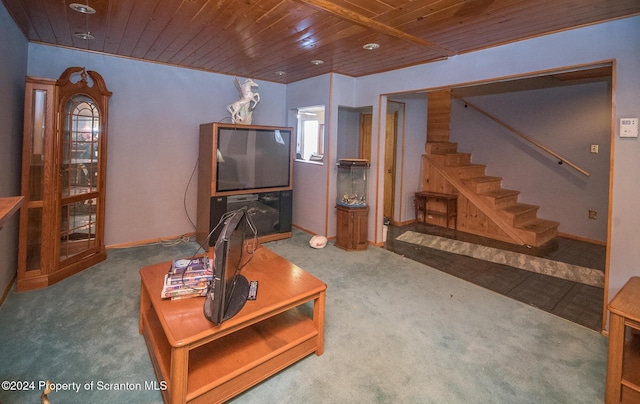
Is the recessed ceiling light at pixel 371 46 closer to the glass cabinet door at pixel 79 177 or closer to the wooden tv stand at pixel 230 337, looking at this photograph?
the wooden tv stand at pixel 230 337

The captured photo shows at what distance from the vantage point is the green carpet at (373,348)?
66.1 inches

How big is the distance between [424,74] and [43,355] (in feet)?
12.7

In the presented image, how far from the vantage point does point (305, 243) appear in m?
4.23

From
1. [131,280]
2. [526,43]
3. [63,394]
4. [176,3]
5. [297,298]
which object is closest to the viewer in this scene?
[63,394]

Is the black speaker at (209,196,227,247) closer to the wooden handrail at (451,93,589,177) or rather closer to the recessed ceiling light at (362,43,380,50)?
the recessed ceiling light at (362,43,380,50)

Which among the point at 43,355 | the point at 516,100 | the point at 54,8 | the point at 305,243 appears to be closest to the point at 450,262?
the point at 305,243

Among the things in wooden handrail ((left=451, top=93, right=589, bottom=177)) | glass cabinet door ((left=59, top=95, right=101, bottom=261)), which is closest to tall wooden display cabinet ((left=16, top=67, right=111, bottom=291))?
glass cabinet door ((left=59, top=95, right=101, bottom=261))

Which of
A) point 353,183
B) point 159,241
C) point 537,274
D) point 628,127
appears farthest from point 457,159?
point 159,241

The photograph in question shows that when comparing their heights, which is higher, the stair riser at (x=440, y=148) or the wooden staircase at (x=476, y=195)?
the stair riser at (x=440, y=148)

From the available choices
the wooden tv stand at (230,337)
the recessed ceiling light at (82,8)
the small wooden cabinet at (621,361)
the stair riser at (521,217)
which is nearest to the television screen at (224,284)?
the wooden tv stand at (230,337)

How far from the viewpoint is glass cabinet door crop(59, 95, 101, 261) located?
2916mm

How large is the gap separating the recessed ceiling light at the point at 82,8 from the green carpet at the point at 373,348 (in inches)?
85.0

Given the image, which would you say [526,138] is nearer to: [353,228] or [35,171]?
[353,228]

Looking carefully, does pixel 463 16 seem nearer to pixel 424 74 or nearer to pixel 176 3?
pixel 424 74
